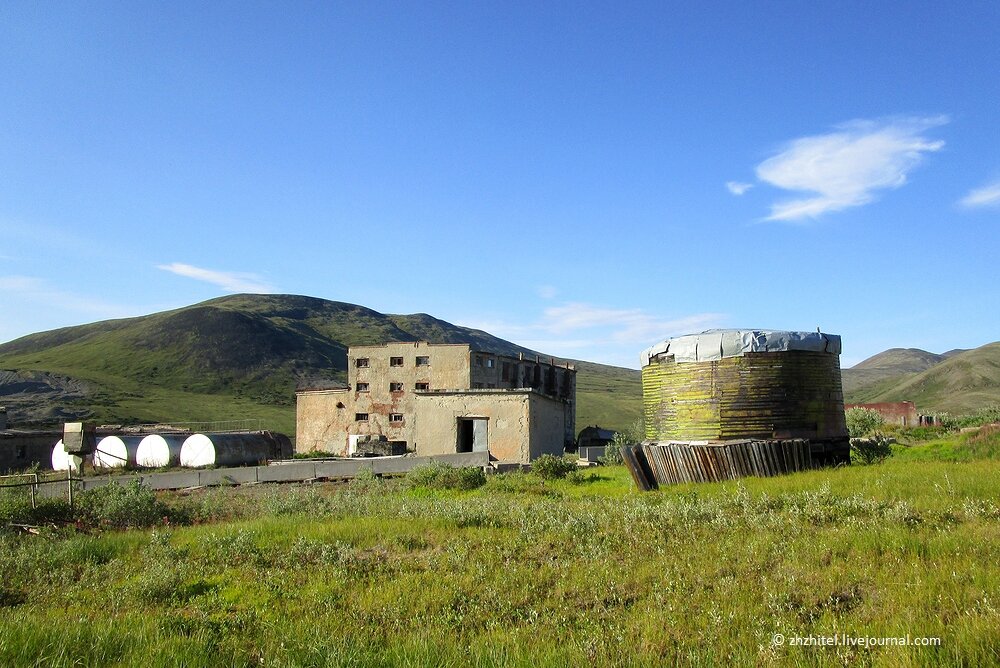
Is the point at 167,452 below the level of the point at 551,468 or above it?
below

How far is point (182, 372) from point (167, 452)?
295 feet

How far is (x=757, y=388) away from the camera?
17422 mm

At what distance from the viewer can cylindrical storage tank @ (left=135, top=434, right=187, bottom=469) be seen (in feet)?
117

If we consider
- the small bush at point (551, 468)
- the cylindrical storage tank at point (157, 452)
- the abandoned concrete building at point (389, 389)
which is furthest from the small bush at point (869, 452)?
the cylindrical storage tank at point (157, 452)

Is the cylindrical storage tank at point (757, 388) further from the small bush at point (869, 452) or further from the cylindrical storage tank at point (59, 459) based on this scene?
the cylindrical storage tank at point (59, 459)

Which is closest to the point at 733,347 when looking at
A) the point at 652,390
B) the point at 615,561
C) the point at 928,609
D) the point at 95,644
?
the point at 652,390

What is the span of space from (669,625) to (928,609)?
2.11m

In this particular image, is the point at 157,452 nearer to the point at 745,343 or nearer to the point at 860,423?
the point at 745,343

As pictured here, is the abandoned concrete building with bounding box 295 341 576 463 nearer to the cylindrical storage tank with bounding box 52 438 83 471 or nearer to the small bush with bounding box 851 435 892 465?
the cylindrical storage tank with bounding box 52 438 83 471

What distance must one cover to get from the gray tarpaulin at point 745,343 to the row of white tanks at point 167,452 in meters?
26.2

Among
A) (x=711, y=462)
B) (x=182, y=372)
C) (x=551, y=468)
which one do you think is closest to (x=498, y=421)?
(x=551, y=468)

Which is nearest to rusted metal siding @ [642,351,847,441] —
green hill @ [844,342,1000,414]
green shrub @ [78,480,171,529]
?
green shrub @ [78,480,171,529]

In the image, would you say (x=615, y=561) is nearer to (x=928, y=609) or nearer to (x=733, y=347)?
(x=928, y=609)

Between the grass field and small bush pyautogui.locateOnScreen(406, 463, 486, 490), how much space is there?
6950 millimetres
